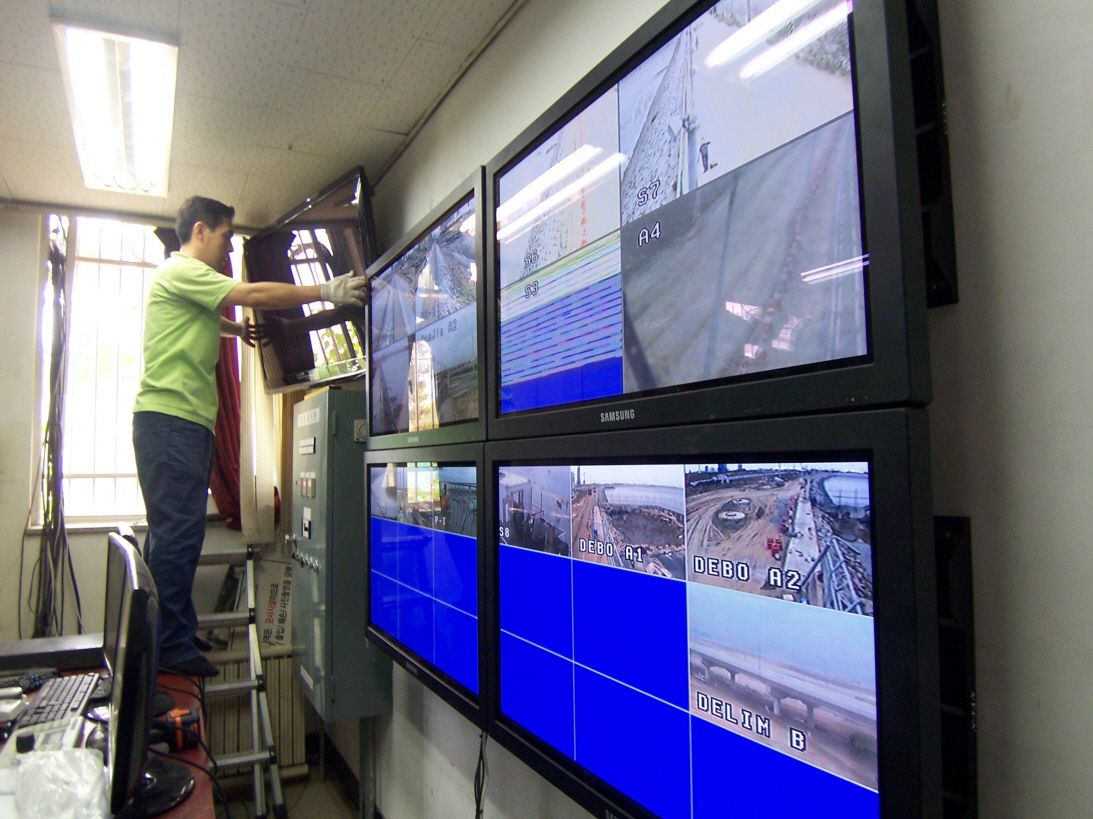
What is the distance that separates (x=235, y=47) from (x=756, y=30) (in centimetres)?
170

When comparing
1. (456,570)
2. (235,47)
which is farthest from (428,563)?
(235,47)

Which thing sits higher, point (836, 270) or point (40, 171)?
point (40, 171)

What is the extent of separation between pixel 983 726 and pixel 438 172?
2.07m

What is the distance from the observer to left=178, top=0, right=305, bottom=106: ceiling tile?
5.73 feet

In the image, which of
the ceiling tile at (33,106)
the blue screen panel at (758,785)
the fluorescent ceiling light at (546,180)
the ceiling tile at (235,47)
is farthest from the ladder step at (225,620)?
the blue screen panel at (758,785)

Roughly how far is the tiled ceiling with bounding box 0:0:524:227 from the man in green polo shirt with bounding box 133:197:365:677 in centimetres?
37

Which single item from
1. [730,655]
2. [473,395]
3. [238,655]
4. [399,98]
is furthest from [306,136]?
[730,655]

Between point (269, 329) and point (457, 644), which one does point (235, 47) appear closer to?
point (269, 329)

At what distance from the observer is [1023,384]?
67 cm

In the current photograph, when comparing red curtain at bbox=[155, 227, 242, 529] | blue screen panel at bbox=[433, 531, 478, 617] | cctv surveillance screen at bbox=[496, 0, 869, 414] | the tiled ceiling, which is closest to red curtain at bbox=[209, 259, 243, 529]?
red curtain at bbox=[155, 227, 242, 529]

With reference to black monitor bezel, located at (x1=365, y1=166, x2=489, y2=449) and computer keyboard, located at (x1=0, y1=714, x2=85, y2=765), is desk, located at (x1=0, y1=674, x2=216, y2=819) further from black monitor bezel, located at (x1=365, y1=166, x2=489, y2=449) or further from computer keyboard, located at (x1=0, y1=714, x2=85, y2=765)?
black monitor bezel, located at (x1=365, y1=166, x2=489, y2=449)

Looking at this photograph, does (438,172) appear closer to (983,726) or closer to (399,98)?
(399,98)

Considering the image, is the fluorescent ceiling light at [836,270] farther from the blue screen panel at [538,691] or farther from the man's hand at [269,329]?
the man's hand at [269,329]

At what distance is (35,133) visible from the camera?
2.43 meters
